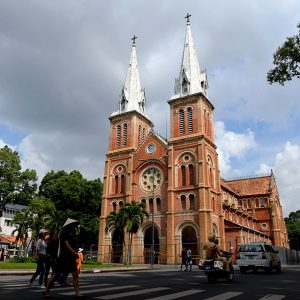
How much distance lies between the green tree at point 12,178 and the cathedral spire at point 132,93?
60.3 feet

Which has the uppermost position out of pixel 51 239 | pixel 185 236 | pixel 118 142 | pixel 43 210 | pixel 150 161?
pixel 118 142

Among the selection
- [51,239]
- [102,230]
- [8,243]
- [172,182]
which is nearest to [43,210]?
[102,230]

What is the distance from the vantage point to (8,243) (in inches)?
2586

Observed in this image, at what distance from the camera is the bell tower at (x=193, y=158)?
4281 cm

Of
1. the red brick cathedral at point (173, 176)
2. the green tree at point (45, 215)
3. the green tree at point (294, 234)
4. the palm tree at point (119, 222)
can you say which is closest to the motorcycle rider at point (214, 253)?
the red brick cathedral at point (173, 176)

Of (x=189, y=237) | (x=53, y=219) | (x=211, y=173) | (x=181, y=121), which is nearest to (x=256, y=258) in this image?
(x=189, y=237)

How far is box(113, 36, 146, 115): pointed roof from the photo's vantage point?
56.4 meters

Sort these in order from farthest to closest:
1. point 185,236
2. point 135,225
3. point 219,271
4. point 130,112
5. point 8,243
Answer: point 8,243, point 130,112, point 185,236, point 135,225, point 219,271

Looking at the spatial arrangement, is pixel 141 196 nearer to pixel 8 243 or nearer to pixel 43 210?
pixel 43 210

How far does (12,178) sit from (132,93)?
2325cm

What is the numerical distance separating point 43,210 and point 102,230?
28.8 ft

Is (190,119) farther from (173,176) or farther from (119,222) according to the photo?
(119,222)

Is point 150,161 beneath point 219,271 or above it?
above

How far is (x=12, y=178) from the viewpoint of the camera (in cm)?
4634
